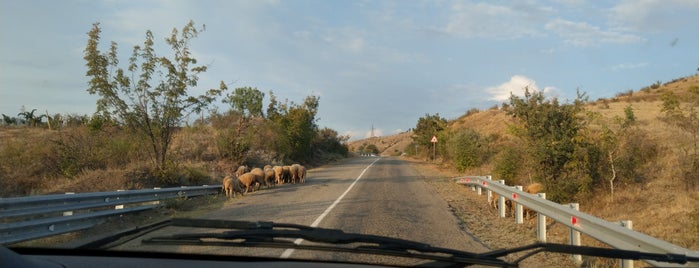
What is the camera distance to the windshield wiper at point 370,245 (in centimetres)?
404

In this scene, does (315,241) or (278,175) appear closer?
(315,241)

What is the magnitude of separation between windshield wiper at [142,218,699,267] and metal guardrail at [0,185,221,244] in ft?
16.3

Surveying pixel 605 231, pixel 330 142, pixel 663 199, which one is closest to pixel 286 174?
pixel 663 199

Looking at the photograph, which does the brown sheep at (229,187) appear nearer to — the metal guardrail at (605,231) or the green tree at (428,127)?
the metal guardrail at (605,231)

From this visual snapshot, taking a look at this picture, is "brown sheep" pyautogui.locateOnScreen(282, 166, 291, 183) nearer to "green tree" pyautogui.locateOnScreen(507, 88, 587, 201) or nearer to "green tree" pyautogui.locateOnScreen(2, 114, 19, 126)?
"green tree" pyautogui.locateOnScreen(507, 88, 587, 201)

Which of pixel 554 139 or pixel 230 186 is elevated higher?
pixel 554 139

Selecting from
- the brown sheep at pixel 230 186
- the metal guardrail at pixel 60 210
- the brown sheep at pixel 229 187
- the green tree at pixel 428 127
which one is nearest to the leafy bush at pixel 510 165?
the brown sheep at pixel 230 186

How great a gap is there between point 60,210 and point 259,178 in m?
11.4

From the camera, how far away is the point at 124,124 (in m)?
20.6

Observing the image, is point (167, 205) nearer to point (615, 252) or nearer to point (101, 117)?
point (101, 117)

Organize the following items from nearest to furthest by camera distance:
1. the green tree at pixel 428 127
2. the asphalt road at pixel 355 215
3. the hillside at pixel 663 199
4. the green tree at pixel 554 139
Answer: the asphalt road at pixel 355 215 < the hillside at pixel 663 199 < the green tree at pixel 554 139 < the green tree at pixel 428 127

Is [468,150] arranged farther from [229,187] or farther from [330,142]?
[330,142]

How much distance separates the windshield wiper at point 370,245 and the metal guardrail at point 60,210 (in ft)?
16.3

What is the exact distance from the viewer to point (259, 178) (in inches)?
830
